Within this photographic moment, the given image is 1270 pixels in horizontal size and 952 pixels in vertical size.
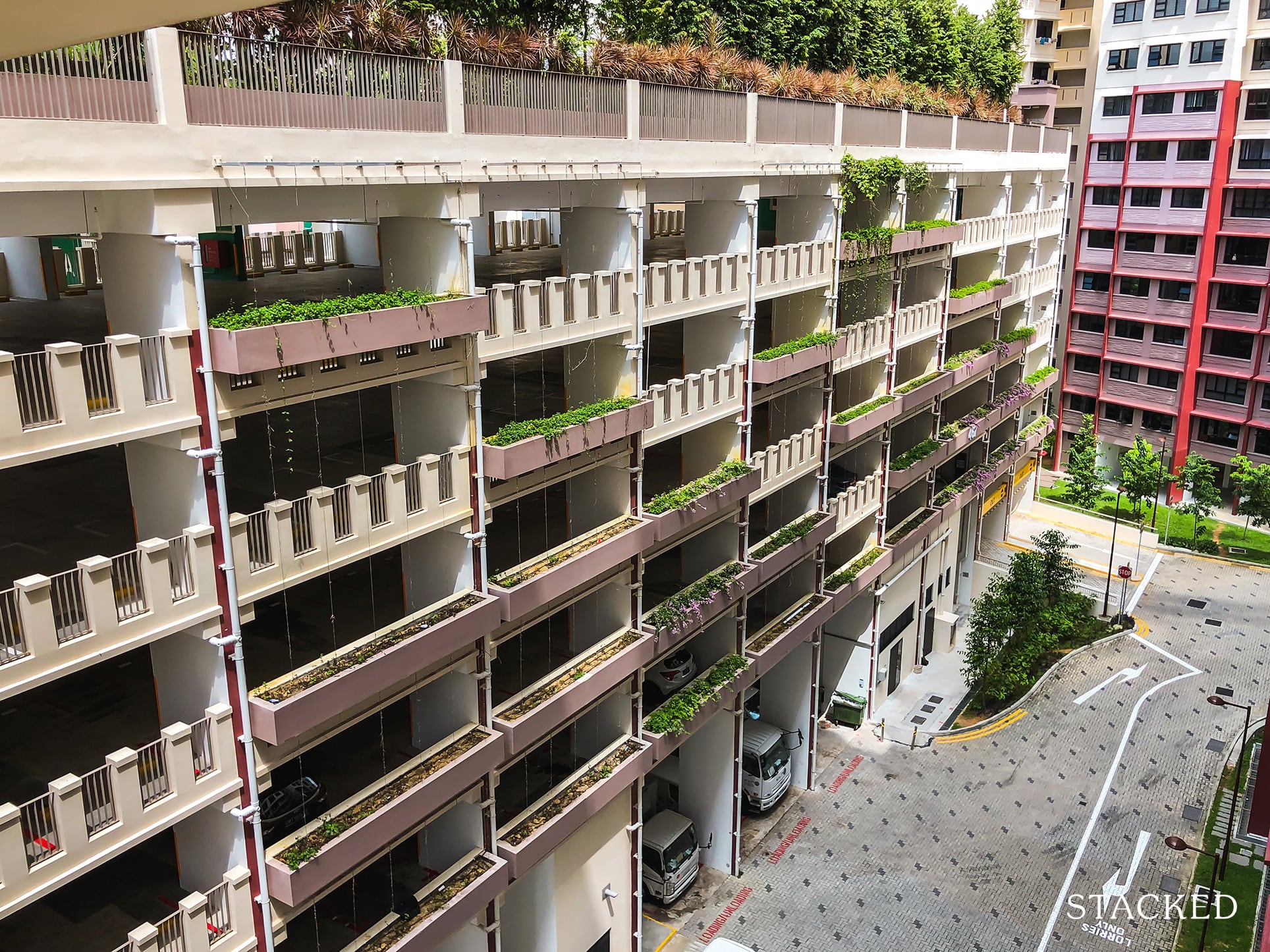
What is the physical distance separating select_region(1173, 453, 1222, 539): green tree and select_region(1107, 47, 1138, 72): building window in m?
25.3

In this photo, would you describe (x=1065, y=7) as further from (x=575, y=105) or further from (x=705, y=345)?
(x=575, y=105)

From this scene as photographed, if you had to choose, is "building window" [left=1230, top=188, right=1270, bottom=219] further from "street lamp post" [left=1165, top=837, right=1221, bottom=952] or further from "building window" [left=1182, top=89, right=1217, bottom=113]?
"street lamp post" [left=1165, top=837, right=1221, bottom=952]

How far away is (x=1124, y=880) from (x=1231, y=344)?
4455 centimetres

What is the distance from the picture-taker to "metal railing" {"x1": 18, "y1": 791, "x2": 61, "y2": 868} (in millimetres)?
15031

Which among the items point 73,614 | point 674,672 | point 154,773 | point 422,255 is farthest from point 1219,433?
point 73,614

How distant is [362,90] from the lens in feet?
60.7

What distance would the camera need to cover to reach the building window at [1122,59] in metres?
68.3

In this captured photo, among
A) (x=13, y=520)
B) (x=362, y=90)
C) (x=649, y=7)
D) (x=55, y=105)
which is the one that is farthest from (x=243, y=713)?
(x=649, y=7)

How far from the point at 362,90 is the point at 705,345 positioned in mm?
14378

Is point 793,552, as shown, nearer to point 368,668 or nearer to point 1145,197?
point 368,668

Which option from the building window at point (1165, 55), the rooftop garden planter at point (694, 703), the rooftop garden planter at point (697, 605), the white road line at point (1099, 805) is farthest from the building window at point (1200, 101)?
the rooftop garden planter at point (694, 703)

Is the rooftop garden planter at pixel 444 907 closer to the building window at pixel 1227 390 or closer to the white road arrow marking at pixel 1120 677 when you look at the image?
the white road arrow marking at pixel 1120 677

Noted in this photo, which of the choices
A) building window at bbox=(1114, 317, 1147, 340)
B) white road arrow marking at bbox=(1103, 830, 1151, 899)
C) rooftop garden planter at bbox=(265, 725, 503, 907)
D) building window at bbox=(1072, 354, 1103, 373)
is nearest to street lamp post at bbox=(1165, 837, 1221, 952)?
white road arrow marking at bbox=(1103, 830, 1151, 899)

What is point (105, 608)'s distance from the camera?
15352mm
